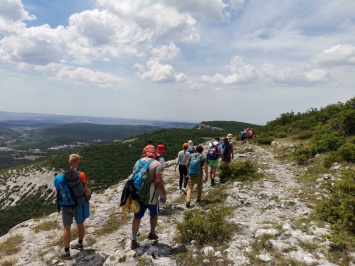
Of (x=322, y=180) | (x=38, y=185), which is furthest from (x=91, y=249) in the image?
(x=38, y=185)

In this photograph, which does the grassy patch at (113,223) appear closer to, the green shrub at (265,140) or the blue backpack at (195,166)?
the blue backpack at (195,166)

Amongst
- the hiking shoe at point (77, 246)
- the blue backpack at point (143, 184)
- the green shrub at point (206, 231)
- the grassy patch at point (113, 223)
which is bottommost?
the grassy patch at point (113, 223)

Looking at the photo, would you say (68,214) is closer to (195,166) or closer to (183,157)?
(195,166)

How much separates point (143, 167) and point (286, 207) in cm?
594

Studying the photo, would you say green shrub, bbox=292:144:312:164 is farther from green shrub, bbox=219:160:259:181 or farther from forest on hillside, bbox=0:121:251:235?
forest on hillside, bbox=0:121:251:235

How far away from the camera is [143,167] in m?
6.52

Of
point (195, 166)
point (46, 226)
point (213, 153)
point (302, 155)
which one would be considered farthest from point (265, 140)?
point (46, 226)

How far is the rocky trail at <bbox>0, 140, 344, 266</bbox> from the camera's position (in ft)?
19.5

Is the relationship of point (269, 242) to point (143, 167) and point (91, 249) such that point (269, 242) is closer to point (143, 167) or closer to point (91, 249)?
point (143, 167)

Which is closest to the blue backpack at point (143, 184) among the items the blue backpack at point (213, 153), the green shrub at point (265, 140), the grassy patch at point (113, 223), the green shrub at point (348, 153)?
the grassy patch at point (113, 223)

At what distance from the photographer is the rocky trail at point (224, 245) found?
5.93m

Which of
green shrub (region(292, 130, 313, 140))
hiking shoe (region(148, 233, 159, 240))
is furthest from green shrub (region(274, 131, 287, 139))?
hiking shoe (region(148, 233, 159, 240))

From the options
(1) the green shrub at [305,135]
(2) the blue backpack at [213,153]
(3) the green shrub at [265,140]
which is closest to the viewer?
(2) the blue backpack at [213,153]

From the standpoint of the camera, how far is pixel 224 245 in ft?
21.0
